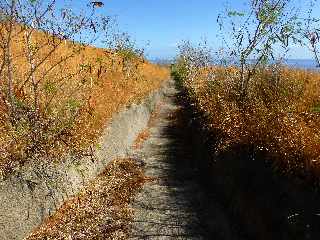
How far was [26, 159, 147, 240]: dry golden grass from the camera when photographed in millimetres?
11367

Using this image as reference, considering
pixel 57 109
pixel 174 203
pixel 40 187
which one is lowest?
pixel 174 203

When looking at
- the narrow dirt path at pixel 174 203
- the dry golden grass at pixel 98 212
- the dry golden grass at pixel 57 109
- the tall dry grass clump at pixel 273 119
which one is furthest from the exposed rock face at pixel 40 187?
the tall dry grass clump at pixel 273 119

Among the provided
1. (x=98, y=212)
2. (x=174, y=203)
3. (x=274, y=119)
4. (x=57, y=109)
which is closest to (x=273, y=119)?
Result: (x=274, y=119)

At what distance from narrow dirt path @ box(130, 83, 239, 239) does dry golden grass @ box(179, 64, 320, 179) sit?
1802 millimetres

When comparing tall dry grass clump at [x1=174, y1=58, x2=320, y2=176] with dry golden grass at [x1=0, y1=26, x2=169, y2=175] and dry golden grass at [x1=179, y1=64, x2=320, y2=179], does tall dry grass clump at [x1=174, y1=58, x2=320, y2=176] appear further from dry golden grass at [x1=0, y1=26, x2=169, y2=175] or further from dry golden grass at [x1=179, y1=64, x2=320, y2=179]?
dry golden grass at [x1=0, y1=26, x2=169, y2=175]

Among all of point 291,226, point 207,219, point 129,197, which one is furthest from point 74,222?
point 291,226

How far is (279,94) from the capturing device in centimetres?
1619

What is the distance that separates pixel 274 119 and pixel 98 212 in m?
5.23

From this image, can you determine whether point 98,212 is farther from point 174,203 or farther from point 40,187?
point 174,203

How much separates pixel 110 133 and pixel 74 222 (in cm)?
646

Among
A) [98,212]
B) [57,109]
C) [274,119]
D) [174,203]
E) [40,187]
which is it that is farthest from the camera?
[57,109]

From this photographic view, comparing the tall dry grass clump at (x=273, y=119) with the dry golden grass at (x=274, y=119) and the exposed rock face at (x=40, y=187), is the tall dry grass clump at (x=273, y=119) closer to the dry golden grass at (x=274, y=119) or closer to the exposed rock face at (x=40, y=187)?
the dry golden grass at (x=274, y=119)

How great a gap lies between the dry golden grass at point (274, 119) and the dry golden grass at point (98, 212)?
126 inches

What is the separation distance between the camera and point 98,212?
503 inches
